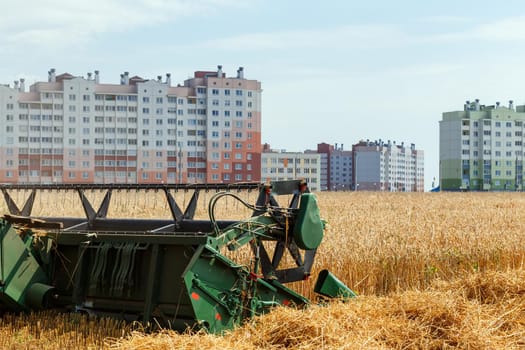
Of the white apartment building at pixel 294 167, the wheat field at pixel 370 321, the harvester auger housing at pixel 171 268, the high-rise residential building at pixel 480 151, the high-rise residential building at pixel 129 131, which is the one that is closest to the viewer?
the wheat field at pixel 370 321

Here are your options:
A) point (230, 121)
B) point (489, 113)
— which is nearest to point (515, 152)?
point (489, 113)

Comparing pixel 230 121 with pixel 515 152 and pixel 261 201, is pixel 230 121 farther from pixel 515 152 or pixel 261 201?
pixel 261 201

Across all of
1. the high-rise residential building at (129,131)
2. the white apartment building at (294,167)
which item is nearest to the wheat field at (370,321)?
the high-rise residential building at (129,131)

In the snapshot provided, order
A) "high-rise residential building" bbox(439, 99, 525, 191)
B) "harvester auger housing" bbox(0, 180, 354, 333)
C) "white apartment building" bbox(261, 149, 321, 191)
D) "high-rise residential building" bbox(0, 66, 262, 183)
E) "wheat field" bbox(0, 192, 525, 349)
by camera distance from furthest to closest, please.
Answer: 1. "high-rise residential building" bbox(439, 99, 525, 191)
2. "white apartment building" bbox(261, 149, 321, 191)
3. "high-rise residential building" bbox(0, 66, 262, 183)
4. "harvester auger housing" bbox(0, 180, 354, 333)
5. "wheat field" bbox(0, 192, 525, 349)

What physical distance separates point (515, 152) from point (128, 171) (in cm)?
6745

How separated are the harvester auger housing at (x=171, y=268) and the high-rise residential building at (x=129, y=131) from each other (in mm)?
95424

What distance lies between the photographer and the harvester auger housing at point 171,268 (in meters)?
7.14

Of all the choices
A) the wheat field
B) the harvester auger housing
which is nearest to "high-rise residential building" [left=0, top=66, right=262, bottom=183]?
the wheat field

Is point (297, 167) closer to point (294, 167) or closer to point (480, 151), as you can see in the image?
point (294, 167)

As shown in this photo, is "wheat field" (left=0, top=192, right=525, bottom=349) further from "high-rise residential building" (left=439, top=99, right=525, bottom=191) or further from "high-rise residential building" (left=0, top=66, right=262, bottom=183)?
"high-rise residential building" (left=439, top=99, right=525, bottom=191)

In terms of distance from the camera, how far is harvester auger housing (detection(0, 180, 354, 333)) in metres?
7.14

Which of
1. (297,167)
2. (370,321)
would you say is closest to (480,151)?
(297,167)

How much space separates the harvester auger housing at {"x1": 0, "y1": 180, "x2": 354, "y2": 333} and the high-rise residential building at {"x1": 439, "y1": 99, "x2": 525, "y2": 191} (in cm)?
12152

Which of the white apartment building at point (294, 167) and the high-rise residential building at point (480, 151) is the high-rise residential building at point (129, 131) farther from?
the high-rise residential building at point (480, 151)
